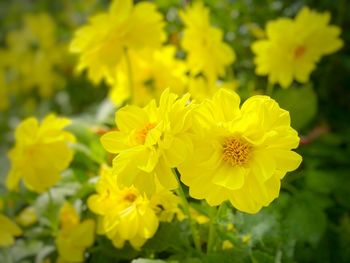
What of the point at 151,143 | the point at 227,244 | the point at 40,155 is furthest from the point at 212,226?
the point at 40,155

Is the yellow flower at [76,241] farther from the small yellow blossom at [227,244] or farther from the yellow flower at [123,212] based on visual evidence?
the small yellow blossom at [227,244]

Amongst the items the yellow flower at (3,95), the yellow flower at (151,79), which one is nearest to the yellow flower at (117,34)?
the yellow flower at (151,79)

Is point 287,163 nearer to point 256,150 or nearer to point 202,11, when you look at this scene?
point 256,150

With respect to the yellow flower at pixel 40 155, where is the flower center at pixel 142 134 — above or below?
above

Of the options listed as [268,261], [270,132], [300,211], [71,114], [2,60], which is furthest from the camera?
[2,60]

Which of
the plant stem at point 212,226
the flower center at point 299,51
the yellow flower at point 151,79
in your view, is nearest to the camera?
the plant stem at point 212,226

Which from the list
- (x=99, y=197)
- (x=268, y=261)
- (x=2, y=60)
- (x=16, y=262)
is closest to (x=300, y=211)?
(x=268, y=261)

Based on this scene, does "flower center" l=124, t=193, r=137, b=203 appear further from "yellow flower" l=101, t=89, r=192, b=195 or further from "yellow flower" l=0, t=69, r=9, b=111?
"yellow flower" l=0, t=69, r=9, b=111

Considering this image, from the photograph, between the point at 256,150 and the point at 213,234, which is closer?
the point at 256,150

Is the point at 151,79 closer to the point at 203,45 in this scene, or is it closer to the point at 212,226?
the point at 203,45
